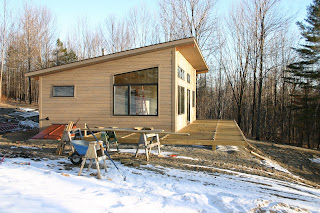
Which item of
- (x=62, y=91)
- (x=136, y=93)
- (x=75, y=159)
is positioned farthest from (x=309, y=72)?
(x=75, y=159)

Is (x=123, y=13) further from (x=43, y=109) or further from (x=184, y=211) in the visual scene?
(x=184, y=211)

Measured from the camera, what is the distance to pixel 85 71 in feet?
32.7

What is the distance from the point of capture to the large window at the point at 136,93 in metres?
9.41

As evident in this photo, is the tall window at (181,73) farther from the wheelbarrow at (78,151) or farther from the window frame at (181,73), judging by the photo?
the wheelbarrow at (78,151)

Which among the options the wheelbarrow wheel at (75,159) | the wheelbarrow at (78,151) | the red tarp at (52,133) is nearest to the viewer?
the wheelbarrow at (78,151)

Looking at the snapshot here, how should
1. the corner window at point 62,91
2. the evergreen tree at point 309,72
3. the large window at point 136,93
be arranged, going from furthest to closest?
the evergreen tree at point 309,72, the corner window at point 62,91, the large window at point 136,93

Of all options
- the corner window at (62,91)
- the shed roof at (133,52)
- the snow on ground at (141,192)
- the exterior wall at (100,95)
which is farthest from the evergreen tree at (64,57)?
the snow on ground at (141,192)

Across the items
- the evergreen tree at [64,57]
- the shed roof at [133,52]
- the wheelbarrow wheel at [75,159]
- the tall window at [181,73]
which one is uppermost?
the evergreen tree at [64,57]

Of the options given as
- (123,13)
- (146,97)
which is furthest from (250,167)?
(123,13)

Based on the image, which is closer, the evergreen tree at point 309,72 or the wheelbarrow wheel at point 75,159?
the wheelbarrow wheel at point 75,159

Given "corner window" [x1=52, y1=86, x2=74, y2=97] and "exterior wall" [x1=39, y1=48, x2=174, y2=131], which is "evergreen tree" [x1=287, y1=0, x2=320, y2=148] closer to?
"exterior wall" [x1=39, y1=48, x2=174, y2=131]

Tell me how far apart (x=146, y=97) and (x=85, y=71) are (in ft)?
8.82

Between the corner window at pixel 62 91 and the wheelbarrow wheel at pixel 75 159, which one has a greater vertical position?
the corner window at pixel 62 91

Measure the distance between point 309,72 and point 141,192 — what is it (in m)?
21.1
